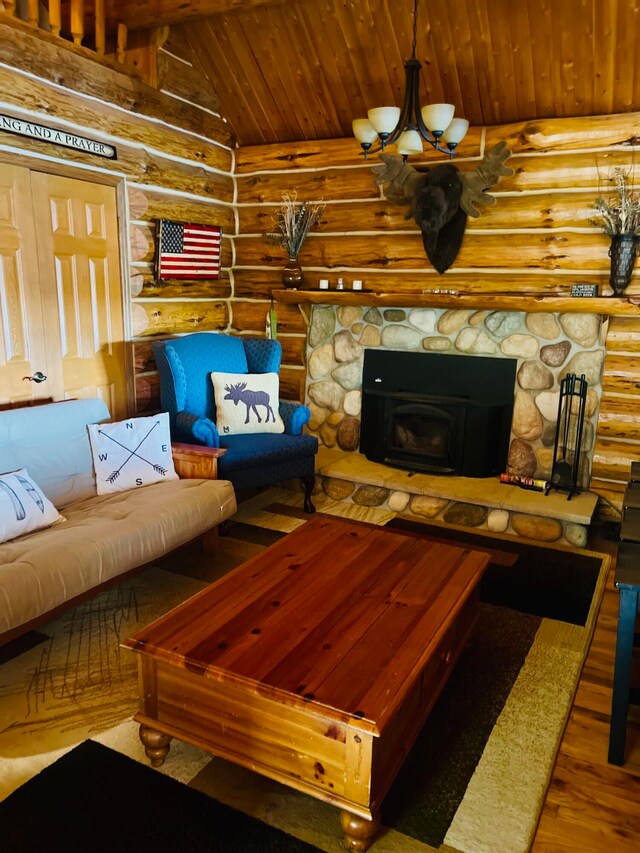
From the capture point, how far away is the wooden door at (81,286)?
3789mm

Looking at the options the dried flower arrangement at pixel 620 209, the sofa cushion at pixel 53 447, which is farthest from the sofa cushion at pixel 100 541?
the dried flower arrangement at pixel 620 209

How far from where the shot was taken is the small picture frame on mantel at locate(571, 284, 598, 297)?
4090mm

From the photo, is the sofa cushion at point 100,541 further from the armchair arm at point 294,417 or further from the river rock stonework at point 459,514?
the river rock stonework at point 459,514

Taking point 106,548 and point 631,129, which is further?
point 631,129

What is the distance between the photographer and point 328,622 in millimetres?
2188

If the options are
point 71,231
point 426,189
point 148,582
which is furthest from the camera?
point 426,189

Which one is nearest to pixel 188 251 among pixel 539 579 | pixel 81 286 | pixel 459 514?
pixel 81 286

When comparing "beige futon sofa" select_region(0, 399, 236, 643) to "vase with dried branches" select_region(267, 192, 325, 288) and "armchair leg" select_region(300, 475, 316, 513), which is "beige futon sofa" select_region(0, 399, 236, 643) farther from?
"vase with dried branches" select_region(267, 192, 325, 288)

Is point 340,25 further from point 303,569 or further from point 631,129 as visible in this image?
point 303,569

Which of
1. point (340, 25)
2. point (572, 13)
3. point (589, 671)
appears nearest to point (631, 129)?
point (572, 13)

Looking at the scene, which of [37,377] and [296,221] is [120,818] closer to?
[37,377]

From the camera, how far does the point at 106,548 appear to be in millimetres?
2773

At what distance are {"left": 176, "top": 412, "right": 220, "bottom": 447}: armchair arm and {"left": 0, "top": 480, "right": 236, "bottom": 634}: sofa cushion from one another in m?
0.46

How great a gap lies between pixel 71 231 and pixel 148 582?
2.15 m
